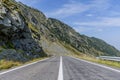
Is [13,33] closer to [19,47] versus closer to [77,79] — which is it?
[19,47]

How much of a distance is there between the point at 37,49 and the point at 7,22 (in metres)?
22.0

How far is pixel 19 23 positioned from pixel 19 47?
469 centimetres

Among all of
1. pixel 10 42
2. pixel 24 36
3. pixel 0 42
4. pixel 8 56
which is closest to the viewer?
pixel 8 56

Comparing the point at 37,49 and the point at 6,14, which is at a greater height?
the point at 6,14

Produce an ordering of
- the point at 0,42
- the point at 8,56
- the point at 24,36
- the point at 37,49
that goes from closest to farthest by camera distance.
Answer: the point at 8,56, the point at 0,42, the point at 24,36, the point at 37,49

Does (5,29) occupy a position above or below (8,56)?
above

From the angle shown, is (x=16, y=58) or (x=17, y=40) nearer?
(x=16, y=58)

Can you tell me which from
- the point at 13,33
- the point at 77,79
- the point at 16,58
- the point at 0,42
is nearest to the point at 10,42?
the point at 13,33

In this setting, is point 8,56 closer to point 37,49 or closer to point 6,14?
point 6,14

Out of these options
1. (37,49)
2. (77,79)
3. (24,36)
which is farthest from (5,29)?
(77,79)

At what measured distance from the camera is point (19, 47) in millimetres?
61156

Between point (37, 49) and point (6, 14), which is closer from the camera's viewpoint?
point (6, 14)

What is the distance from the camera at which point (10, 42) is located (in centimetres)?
5803

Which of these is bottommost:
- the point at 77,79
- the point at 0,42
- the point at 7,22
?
the point at 77,79
